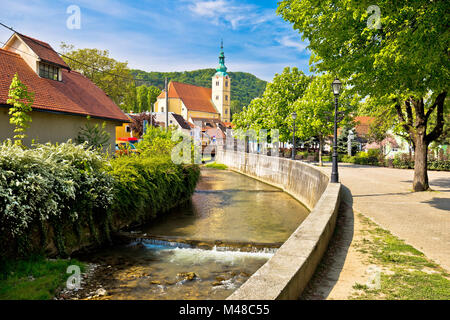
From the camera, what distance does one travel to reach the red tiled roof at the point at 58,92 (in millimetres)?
17031

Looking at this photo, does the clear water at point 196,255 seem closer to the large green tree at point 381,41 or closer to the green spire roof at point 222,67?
the large green tree at point 381,41

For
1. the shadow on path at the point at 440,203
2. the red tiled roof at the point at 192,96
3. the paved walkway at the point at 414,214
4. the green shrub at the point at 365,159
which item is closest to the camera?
the paved walkway at the point at 414,214

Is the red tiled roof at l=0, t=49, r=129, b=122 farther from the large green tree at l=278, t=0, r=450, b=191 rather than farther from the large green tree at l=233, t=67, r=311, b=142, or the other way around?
the large green tree at l=233, t=67, r=311, b=142

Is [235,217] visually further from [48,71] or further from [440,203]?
[48,71]

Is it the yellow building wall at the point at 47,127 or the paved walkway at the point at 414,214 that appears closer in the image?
the paved walkway at the point at 414,214

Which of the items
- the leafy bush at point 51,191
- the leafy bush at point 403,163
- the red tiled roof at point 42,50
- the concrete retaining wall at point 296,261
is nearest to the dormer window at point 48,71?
the red tiled roof at point 42,50

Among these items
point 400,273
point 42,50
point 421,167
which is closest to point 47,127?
point 42,50

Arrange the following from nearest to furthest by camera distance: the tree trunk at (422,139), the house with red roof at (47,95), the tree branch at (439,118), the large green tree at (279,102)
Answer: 1. the tree branch at (439,118)
2. the tree trunk at (422,139)
3. the house with red roof at (47,95)
4. the large green tree at (279,102)

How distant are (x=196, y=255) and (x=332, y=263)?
4923 mm

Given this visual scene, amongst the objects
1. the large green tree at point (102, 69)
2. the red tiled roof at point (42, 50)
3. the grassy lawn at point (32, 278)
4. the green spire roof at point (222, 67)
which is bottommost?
the grassy lawn at point (32, 278)

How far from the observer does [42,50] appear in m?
20.1

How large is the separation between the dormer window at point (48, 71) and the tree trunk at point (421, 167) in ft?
68.2

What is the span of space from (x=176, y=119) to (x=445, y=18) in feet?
233
